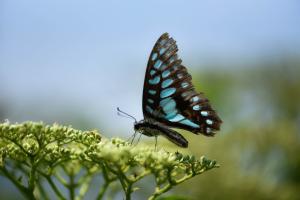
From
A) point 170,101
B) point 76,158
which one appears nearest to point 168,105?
point 170,101

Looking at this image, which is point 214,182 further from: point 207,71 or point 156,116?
point 207,71

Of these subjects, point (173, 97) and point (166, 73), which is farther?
point (173, 97)

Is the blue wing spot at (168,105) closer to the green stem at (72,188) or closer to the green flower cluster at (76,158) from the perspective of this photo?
the green flower cluster at (76,158)

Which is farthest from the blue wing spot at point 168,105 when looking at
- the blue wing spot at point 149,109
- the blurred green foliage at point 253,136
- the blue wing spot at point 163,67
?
the blurred green foliage at point 253,136

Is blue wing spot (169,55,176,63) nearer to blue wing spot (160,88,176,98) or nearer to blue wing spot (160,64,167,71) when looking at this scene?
blue wing spot (160,64,167,71)

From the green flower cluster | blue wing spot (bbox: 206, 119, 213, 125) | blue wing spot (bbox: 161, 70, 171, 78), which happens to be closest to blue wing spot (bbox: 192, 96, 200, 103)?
blue wing spot (bbox: 206, 119, 213, 125)

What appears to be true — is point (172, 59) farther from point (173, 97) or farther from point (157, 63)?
point (173, 97)

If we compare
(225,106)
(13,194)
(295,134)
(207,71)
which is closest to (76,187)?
(13,194)
